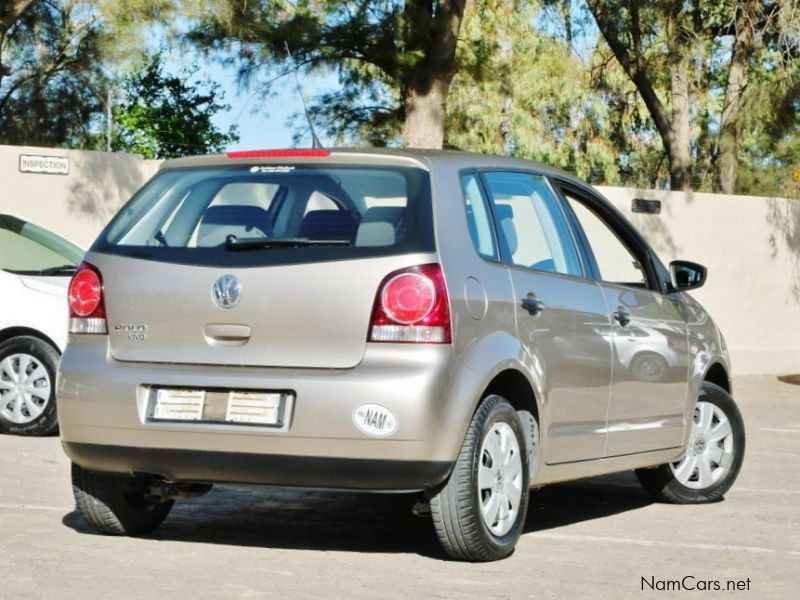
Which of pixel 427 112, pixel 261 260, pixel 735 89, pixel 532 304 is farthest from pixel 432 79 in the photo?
pixel 261 260

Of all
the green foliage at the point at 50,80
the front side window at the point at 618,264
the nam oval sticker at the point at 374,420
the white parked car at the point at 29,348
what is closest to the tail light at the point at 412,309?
the nam oval sticker at the point at 374,420

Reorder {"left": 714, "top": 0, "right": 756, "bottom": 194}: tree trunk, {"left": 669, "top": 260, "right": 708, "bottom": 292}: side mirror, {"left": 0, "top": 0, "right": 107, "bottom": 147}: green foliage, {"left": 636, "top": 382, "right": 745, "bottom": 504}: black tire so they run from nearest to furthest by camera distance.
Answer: {"left": 669, "top": 260, "right": 708, "bottom": 292}: side mirror
{"left": 636, "top": 382, "right": 745, "bottom": 504}: black tire
{"left": 714, "top": 0, "right": 756, "bottom": 194}: tree trunk
{"left": 0, "top": 0, "right": 107, "bottom": 147}: green foliage

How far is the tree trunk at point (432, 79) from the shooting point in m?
19.2

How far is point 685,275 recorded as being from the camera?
8.27 metres

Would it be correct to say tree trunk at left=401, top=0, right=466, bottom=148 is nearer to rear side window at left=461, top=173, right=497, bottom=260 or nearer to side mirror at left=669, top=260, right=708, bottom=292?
side mirror at left=669, top=260, right=708, bottom=292

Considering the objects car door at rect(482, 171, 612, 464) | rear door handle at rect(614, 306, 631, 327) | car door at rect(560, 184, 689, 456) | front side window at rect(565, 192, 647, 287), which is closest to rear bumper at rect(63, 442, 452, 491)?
car door at rect(482, 171, 612, 464)

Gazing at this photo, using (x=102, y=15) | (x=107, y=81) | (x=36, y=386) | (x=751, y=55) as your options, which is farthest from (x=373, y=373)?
(x=107, y=81)

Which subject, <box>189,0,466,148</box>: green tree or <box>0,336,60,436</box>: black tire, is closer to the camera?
<box>0,336,60,436</box>: black tire

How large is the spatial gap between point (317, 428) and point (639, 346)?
227cm

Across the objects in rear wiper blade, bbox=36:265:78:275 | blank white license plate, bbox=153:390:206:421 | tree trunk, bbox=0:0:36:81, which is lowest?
blank white license plate, bbox=153:390:206:421

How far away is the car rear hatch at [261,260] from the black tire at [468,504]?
0.57 metres

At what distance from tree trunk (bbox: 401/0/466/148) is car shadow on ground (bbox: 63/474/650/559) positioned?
10.8m

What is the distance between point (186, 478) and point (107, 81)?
2123 cm

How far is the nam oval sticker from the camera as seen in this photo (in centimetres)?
586
